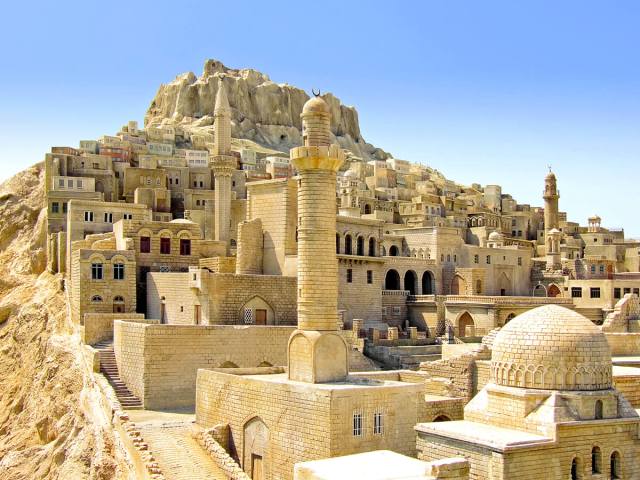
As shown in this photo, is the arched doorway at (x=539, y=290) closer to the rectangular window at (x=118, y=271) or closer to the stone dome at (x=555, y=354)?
the rectangular window at (x=118, y=271)

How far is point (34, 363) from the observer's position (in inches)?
1339

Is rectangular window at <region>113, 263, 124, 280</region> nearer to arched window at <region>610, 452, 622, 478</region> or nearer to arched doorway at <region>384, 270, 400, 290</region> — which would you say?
arched doorway at <region>384, 270, 400, 290</region>

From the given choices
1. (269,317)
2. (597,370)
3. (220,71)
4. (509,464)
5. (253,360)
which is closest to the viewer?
(509,464)

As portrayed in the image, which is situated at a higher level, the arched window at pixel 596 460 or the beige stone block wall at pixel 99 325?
the beige stone block wall at pixel 99 325

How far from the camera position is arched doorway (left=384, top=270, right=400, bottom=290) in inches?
1581

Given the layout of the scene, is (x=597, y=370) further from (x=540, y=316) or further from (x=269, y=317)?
(x=269, y=317)

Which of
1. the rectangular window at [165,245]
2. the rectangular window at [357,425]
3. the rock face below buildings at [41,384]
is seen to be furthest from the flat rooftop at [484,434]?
the rectangular window at [165,245]

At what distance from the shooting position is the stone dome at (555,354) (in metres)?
16.8

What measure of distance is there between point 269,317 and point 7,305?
2018 cm

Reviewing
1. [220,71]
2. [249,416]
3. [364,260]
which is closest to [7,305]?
[364,260]

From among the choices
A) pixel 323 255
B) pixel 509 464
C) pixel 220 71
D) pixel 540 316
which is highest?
pixel 220 71

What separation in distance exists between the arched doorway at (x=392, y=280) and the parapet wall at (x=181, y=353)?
1530cm

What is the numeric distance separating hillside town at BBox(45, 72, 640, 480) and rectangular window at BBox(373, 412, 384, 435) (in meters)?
0.05

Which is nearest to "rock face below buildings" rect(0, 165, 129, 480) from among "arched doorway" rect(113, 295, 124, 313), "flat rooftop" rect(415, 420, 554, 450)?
"arched doorway" rect(113, 295, 124, 313)
